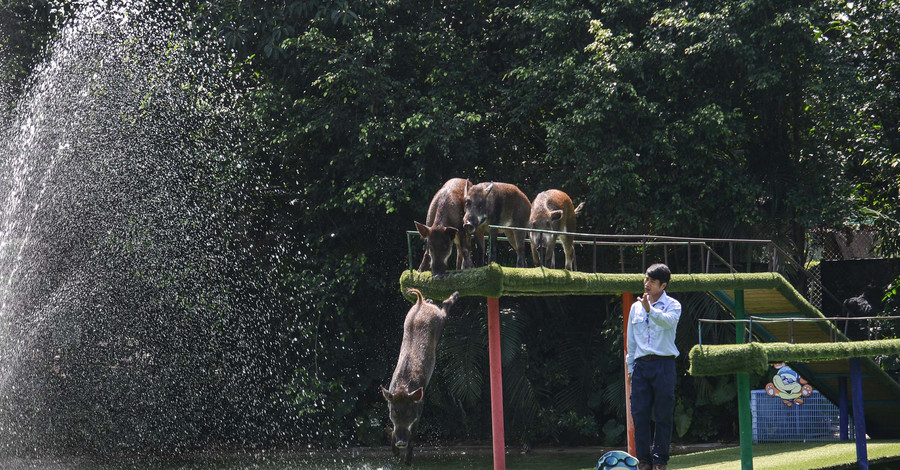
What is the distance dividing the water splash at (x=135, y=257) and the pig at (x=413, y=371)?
7.92 meters

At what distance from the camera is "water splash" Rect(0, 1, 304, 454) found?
17.2 meters

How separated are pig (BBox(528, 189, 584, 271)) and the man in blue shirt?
200 centimetres

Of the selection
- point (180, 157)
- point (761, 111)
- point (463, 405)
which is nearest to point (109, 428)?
point (180, 157)

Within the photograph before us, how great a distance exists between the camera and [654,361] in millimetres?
8570

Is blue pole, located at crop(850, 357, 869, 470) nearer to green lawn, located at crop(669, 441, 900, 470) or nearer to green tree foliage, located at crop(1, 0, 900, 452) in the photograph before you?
green lawn, located at crop(669, 441, 900, 470)

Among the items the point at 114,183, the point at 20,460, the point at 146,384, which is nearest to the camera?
the point at 20,460

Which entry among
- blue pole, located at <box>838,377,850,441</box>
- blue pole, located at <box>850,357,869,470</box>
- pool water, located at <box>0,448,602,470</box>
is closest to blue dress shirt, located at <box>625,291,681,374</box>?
blue pole, located at <box>850,357,869,470</box>

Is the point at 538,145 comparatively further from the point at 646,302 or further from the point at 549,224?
the point at 646,302

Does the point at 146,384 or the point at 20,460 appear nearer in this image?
the point at 20,460

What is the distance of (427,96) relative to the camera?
60.1ft

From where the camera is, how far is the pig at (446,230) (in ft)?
31.3

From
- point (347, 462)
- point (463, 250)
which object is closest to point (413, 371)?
point (463, 250)

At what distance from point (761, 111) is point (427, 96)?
20.3ft

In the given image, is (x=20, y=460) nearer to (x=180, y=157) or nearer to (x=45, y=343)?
(x=45, y=343)
